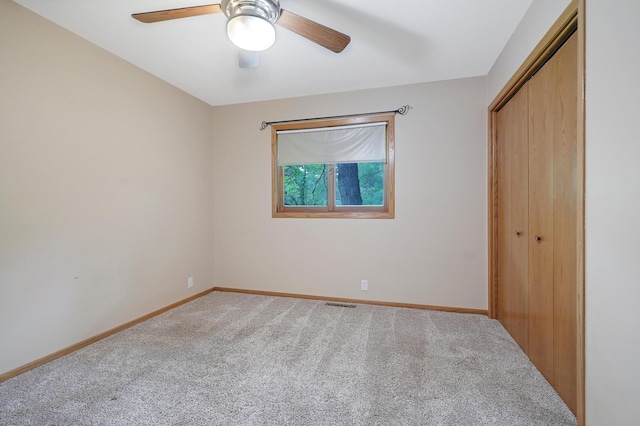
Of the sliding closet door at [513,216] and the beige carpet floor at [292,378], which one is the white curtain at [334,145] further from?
the beige carpet floor at [292,378]

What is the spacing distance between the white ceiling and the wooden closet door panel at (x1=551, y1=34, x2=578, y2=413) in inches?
27.0

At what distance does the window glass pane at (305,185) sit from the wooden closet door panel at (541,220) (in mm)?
2029

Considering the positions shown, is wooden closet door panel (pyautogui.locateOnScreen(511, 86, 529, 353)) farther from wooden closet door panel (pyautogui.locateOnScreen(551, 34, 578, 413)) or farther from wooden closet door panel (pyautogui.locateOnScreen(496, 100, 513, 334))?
wooden closet door panel (pyautogui.locateOnScreen(551, 34, 578, 413))

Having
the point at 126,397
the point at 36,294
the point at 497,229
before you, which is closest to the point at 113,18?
the point at 36,294

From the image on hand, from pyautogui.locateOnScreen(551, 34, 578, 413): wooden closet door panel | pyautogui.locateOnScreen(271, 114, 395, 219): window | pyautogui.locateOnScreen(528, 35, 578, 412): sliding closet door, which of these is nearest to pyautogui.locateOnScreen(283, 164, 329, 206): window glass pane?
pyautogui.locateOnScreen(271, 114, 395, 219): window

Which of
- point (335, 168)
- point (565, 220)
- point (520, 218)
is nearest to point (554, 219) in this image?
point (565, 220)

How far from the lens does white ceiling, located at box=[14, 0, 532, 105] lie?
1.79m

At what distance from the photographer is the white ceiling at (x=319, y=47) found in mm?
1792

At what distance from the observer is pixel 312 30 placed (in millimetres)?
1581

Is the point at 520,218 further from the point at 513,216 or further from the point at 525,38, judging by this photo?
the point at 525,38

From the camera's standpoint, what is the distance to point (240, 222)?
3.55 meters

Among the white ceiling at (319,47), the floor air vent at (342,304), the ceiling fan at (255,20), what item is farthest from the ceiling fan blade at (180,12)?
the floor air vent at (342,304)

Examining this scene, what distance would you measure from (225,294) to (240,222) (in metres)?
0.95

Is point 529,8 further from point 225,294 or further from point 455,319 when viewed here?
point 225,294
